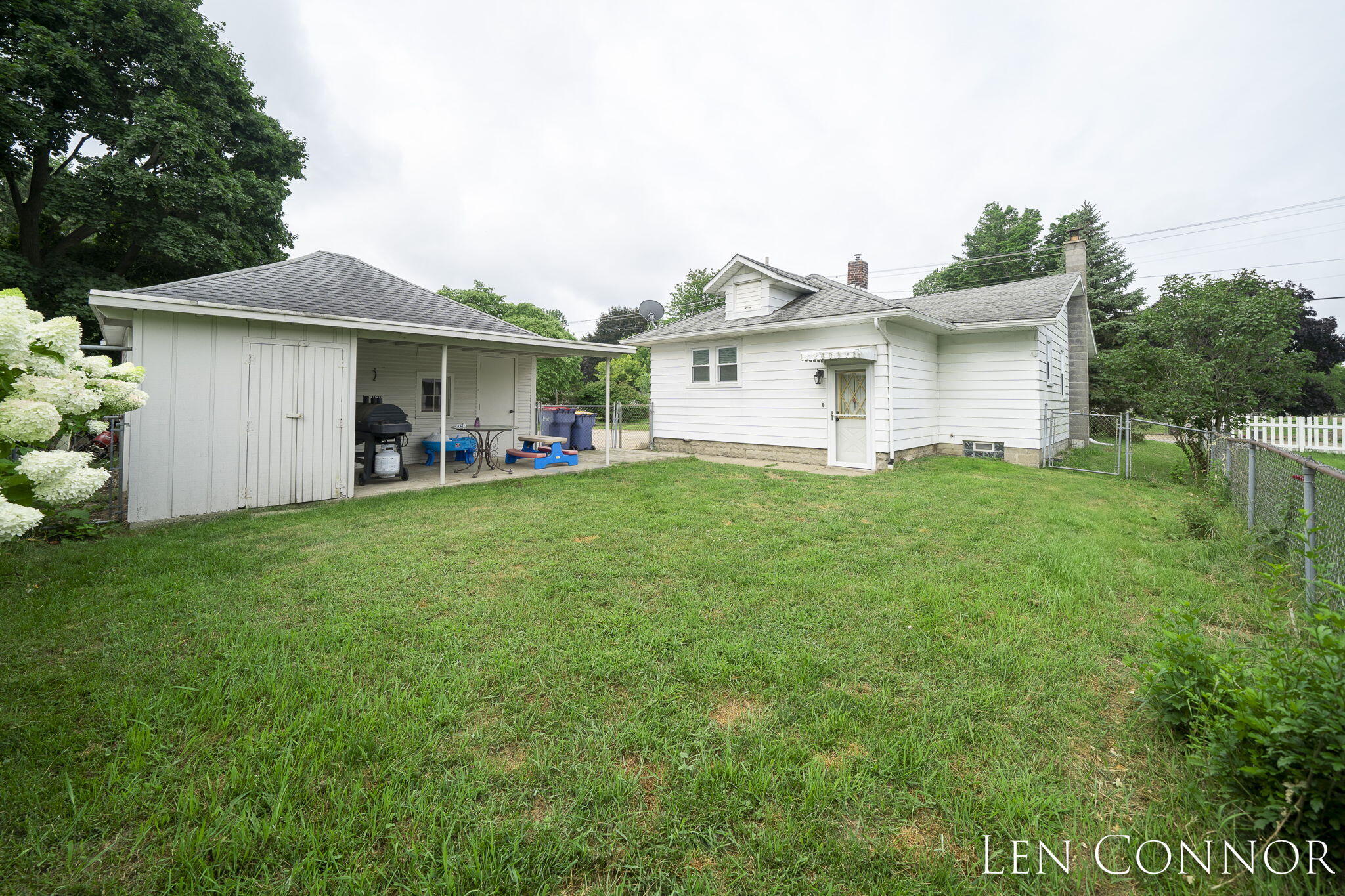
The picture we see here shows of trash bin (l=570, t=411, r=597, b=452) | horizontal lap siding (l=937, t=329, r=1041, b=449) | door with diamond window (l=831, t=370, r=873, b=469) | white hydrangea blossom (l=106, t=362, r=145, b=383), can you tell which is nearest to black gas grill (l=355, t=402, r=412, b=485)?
white hydrangea blossom (l=106, t=362, r=145, b=383)

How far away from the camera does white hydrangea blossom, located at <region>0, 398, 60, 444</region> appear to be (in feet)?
6.48

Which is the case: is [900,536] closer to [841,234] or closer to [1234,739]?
[1234,739]

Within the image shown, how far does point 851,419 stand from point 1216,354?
20.8ft

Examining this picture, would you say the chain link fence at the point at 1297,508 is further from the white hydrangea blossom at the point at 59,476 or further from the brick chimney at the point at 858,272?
the brick chimney at the point at 858,272

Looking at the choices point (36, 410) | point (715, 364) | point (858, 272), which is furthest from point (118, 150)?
point (858, 272)

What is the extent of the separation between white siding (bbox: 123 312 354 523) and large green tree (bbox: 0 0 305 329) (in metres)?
11.5

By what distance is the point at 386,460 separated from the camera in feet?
28.7

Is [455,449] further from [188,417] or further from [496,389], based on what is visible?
[188,417]

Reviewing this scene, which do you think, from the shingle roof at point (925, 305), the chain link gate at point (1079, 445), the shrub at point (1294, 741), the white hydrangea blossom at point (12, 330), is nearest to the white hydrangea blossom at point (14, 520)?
the white hydrangea blossom at point (12, 330)

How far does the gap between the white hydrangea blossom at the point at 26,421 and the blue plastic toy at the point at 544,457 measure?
8.19 meters

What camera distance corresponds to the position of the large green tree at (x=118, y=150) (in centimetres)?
1266

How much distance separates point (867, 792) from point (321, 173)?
25.1 metres

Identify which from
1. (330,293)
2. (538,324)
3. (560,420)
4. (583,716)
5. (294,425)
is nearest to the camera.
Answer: (583,716)

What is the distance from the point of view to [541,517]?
20.5ft
